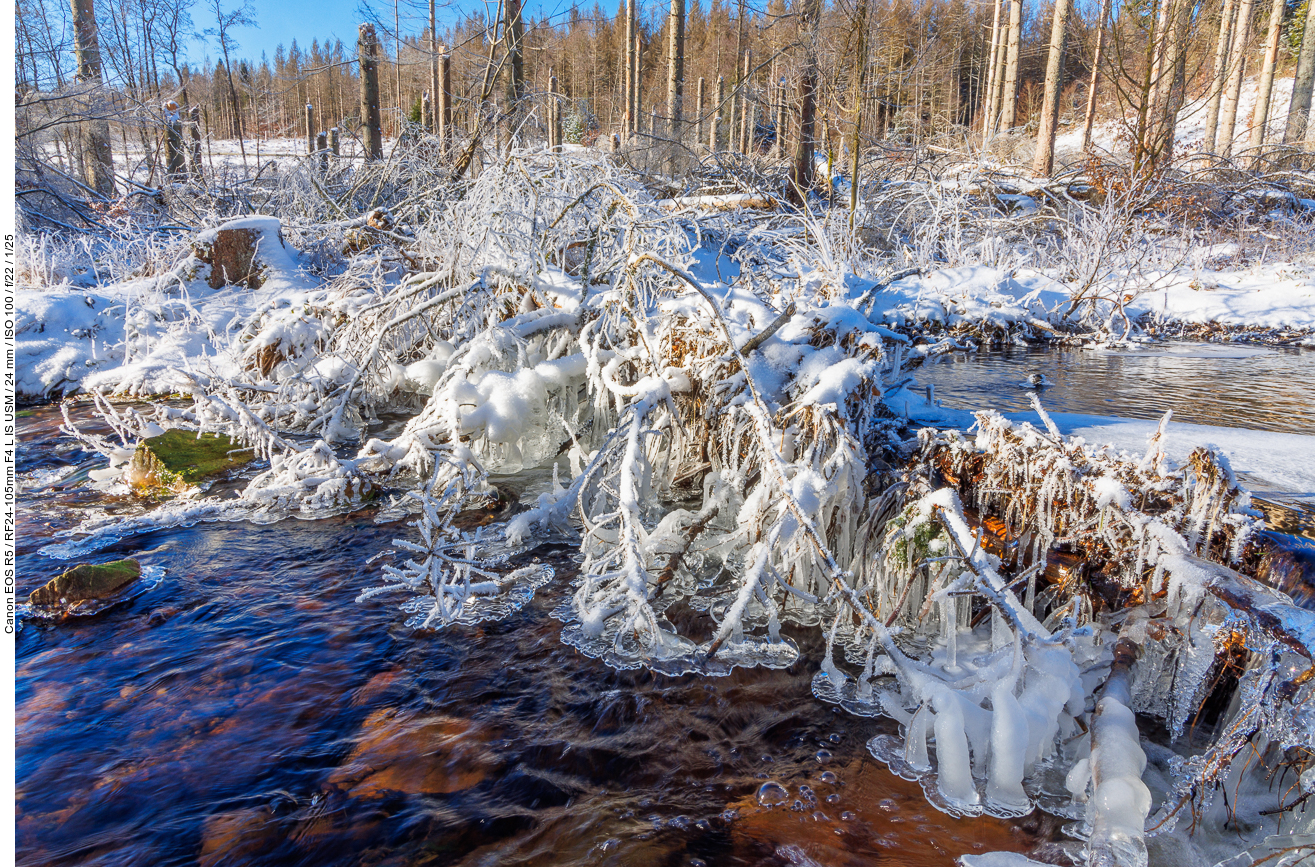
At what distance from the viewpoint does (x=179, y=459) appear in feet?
17.0

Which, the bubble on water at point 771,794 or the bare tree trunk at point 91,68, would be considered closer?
the bubble on water at point 771,794

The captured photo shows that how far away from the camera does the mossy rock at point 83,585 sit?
3496mm

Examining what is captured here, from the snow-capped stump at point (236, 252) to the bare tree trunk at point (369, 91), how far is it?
11.3ft

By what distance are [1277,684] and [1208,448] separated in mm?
1378

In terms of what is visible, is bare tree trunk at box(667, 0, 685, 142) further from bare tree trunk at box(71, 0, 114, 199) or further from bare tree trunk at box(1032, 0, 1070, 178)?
bare tree trunk at box(71, 0, 114, 199)

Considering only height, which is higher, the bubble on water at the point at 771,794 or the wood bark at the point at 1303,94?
the wood bark at the point at 1303,94

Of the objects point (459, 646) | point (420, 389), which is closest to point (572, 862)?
point (459, 646)

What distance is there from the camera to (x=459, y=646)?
3.28 m

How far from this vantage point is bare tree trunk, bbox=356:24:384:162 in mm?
11672

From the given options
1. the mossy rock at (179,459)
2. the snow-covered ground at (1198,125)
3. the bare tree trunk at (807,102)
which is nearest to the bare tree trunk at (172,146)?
the mossy rock at (179,459)

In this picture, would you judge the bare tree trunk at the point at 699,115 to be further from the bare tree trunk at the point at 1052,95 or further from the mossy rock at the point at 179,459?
the mossy rock at the point at 179,459

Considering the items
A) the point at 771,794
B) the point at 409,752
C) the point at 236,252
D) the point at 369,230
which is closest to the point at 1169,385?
the point at 771,794

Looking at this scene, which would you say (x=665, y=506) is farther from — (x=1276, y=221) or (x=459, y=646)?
(x=1276, y=221)

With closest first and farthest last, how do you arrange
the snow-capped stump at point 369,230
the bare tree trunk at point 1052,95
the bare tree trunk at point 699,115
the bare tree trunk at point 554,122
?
the bare tree trunk at point 554,122
the snow-capped stump at point 369,230
the bare tree trunk at point 1052,95
the bare tree trunk at point 699,115
